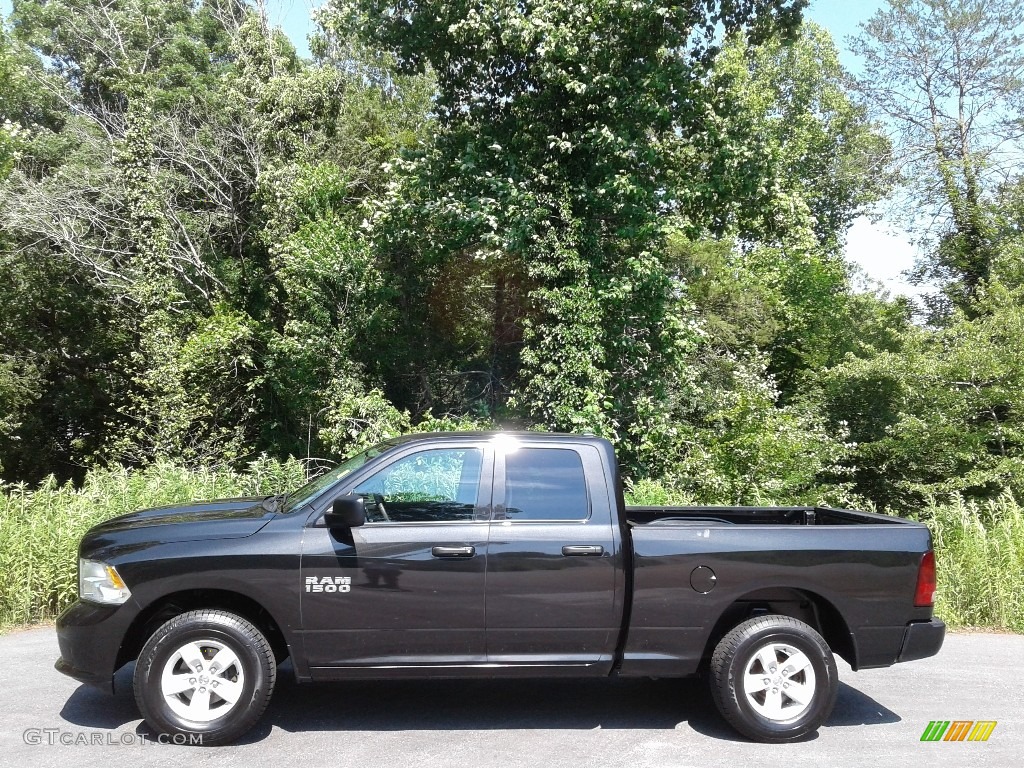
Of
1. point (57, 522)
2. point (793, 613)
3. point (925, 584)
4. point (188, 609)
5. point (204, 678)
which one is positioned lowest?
point (204, 678)

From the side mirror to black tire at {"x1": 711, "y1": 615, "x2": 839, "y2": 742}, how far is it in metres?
2.35

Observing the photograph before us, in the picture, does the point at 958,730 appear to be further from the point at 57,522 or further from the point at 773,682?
the point at 57,522

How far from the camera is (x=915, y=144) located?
27938mm

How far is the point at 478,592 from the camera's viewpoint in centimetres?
542

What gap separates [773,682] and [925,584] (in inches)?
44.8

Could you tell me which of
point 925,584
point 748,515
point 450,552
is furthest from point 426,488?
point 925,584

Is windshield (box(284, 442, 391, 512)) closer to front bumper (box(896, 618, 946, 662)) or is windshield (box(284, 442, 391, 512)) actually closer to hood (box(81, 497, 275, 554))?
hood (box(81, 497, 275, 554))

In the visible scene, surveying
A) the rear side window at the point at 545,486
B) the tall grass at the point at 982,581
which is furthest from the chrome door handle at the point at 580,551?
the tall grass at the point at 982,581

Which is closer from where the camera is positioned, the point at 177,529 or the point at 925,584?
the point at 177,529

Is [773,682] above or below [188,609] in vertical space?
below

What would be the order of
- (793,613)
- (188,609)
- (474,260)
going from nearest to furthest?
1. (188,609)
2. (793,613)
3. (474,260)

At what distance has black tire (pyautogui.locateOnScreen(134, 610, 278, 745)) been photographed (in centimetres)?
523

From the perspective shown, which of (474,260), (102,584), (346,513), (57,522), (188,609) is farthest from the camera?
(474,260)

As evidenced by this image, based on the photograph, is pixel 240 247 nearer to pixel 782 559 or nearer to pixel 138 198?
pixel 138 198
